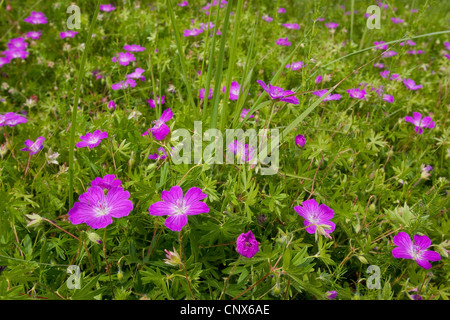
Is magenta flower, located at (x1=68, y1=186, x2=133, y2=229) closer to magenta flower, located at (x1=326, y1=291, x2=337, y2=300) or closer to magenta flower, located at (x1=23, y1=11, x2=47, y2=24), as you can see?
magenta flower, located at (x1=326, y1=291, x2=337, y2=300)

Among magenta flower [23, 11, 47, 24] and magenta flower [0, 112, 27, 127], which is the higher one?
magenta flower [23, 11, 47, 24]

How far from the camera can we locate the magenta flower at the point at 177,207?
1191 millimetres

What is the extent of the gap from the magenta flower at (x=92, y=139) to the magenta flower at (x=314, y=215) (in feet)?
3.12

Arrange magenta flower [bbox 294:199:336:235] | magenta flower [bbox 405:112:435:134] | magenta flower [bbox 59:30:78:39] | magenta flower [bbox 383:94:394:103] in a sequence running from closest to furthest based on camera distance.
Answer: magenta flower [bbox 294:199:336:235] < magenta flower [bbox 405:112:435:134] < magenta flower [bbox 383:94:394:103] < magenta flower [bbox 59:30:78:39]

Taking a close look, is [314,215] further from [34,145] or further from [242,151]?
[34,145]

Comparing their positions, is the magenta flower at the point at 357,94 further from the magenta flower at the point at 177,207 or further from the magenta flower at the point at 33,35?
the magenta flower at the point at 33,35

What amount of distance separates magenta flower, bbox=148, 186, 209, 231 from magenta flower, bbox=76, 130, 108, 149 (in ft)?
1.90

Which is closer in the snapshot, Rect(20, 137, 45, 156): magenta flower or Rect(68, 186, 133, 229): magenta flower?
Rect(68, 186, 133, 229): magenta flower

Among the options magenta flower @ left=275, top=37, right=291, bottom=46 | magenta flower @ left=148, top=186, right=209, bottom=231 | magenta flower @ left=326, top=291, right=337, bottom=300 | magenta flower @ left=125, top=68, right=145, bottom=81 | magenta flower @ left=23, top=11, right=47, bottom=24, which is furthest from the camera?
magenta flower @ left=23, top=11, right=47, bottom=24

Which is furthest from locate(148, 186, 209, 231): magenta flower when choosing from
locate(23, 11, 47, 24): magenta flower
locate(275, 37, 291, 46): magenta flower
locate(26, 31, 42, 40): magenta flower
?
locate(23, 11, 47, 24): magenta flower

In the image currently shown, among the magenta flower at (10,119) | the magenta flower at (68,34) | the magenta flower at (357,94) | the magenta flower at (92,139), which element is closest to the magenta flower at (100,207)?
the magenta flower at (92,139)

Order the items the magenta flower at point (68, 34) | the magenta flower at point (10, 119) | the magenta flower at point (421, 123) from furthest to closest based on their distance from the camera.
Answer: the magenta flower at point (68, 34), the magenta flower at point (421, 123), the magenta flower at point (10, 119)

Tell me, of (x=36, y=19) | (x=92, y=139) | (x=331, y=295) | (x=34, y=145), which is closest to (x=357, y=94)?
(x=331, y=295)

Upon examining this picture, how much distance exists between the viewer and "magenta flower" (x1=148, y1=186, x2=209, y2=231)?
1.19 meters
